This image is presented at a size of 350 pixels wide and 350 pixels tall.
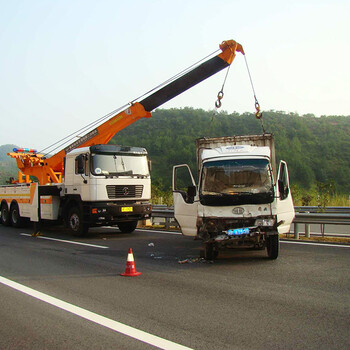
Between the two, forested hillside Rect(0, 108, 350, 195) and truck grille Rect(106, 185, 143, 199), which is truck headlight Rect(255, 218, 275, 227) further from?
forested hillside Rect(0, 108, 350, 195)

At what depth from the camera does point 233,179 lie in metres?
9.00

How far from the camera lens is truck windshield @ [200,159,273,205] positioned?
854 cm

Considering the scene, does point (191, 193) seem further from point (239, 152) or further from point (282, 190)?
point (282, 190)

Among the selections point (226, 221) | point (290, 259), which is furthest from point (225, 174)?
point (290, 259)

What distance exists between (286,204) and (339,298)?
3469 millimetres

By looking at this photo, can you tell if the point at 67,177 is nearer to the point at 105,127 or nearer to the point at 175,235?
the point at 105,127

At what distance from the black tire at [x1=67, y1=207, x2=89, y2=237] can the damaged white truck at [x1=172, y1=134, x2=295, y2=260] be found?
16.6ft

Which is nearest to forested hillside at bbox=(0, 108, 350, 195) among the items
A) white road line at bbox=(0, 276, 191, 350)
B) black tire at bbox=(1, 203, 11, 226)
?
black tire at bbox=(1, 203, 11, 226)

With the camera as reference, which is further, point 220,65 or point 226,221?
point 220,65

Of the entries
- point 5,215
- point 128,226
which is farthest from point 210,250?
point 5,215

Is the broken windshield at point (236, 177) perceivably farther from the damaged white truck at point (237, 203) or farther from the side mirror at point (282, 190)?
the side mirror at point (282, 190)

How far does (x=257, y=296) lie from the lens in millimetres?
6039

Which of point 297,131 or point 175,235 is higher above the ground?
point 297,131

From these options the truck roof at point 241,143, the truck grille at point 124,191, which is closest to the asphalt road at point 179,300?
the truck roof at point 241,143
